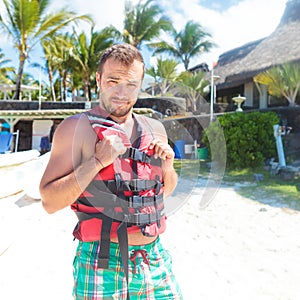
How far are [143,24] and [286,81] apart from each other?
10.3 m

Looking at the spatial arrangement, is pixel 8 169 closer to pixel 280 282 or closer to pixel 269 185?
pixel 280 282

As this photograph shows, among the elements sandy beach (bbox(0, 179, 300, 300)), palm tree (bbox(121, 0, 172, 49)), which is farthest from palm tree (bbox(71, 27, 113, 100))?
sandy beach (bbox(0, 179, 300, 300))

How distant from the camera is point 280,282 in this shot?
2.62 metres

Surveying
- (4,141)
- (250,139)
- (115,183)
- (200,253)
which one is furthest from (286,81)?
(115,183)

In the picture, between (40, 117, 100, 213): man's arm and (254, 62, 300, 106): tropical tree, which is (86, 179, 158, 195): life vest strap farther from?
(254, 62, 300, 106): tropical tree

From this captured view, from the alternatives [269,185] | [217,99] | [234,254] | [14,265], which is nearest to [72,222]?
[14,265]

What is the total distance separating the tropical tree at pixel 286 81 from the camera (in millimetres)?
10078

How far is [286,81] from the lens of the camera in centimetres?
1034

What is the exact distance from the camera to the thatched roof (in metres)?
13.5

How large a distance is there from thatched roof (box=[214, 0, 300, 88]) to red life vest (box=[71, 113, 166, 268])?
12629 millimetres

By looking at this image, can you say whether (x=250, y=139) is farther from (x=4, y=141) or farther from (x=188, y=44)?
(x=188, y=44)

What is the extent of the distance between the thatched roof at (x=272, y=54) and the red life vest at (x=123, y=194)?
12629mm

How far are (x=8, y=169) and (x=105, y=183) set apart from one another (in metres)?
4.59

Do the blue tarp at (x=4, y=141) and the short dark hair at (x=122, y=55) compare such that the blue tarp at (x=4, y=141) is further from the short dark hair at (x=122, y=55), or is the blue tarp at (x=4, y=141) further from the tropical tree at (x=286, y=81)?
the short dark hair at (x=122, y=55)
